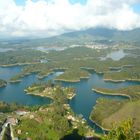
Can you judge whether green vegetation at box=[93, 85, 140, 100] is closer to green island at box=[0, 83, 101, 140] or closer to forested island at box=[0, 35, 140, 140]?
forested island at box=[0, 35, 140, 140]

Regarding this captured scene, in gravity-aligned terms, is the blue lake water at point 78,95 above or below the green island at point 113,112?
below

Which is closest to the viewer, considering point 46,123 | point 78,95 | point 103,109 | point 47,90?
point 46,123

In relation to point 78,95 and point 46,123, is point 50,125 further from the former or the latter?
point 78,95

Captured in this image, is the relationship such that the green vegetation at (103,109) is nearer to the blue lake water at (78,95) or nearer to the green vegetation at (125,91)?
the blue lake water at (78,95)

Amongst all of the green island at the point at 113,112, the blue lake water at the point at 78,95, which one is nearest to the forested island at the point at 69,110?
the green island at the point at 113,112

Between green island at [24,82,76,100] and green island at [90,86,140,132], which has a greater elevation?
green island at [90,86,140,132]

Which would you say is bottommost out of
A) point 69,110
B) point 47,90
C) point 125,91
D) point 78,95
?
point 78,95

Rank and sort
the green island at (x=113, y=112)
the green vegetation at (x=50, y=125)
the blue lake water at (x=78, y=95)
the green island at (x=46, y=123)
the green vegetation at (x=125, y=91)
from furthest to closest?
the green vegetation at (x=125, y=91), the blue lake water at (x=78, y=95), the green island at (x=113, y=112), the green island at (x=46, y=123), the green vegetation at (x=50, y=125)

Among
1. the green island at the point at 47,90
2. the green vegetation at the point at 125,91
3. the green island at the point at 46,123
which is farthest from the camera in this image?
the green island at the point at 47,90

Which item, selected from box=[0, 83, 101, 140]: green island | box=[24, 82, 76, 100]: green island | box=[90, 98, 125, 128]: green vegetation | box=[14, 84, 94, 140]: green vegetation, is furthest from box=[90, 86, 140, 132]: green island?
box=[24, 82, 76, 100]: green island

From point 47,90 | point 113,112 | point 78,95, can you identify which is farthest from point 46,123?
point 47,90

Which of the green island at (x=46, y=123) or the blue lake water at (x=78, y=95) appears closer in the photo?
the green island at (x=46, y=123)

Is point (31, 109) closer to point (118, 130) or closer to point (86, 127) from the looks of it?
point (86, 127)
